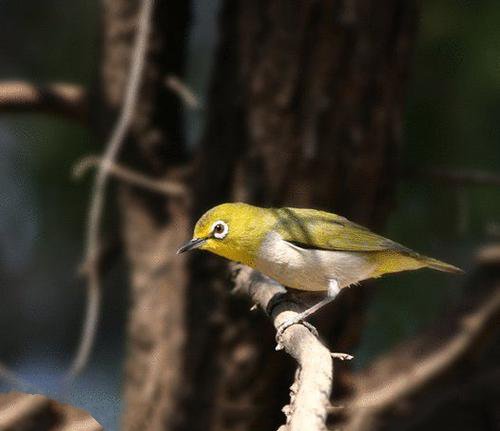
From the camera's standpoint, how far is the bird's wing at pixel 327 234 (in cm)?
300

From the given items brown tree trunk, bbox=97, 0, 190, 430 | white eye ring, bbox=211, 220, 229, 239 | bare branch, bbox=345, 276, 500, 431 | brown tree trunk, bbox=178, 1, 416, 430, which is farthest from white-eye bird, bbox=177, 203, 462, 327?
bare branch, bbox=345, 276, 500, 431

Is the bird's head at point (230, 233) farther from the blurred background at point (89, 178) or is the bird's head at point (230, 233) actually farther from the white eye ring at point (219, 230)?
the blurred background at point (89, 178)

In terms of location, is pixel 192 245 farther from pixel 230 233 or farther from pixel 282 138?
pixel 282 138

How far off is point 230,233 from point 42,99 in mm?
2168

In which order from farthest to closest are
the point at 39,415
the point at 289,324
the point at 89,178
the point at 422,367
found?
the point at 89,178, the point at 422,367, the point at 289,324, the point at 39,415

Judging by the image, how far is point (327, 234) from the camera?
309 cm

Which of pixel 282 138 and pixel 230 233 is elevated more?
pixel 282 138

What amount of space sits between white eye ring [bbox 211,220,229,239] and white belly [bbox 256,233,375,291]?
0.13 meters

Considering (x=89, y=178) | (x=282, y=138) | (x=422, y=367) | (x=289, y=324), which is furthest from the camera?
(x=89, y=178)

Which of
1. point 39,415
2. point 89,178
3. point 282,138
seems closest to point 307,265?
point 282,138

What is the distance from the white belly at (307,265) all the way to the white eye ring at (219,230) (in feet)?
0.43

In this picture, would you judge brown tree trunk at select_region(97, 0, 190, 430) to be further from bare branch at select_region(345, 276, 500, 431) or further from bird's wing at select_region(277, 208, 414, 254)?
bird's wing at select_region(277, 208, 414, 254)

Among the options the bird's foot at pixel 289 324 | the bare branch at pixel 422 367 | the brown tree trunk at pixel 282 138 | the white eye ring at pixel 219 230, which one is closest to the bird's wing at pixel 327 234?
the white eye ring at pixel 219 230

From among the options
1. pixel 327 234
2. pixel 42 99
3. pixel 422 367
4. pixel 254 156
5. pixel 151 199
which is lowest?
pixel 422 367
